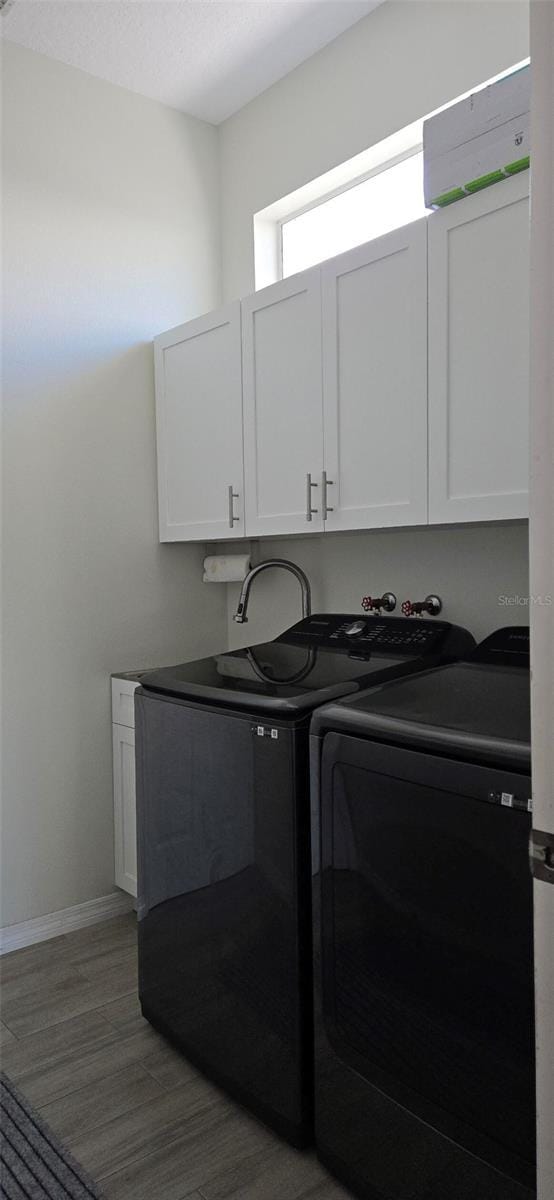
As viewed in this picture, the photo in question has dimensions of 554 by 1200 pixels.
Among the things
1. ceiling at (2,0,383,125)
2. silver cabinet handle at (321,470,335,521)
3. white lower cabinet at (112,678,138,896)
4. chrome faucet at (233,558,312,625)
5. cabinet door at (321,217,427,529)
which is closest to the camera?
cabinet door at (321,217,427,529)

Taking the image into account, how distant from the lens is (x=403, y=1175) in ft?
4.51

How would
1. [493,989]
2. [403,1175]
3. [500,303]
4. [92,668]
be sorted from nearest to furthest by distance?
1. [493,989]
2. [403,1175]
3. [500,303]
4. [92,668]

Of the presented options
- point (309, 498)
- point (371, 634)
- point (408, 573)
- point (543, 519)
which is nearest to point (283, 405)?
point (309, 498)

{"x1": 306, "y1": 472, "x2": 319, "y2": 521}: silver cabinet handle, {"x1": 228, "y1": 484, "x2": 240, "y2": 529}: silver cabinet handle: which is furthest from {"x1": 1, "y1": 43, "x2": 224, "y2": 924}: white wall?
{"x1": 306, "y1": 472, "x2": 319, "y2": 521}: silver cabinet handle

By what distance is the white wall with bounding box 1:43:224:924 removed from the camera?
2486mm

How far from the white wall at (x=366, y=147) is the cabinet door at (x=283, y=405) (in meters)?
0.26

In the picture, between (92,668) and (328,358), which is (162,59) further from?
(92,668)

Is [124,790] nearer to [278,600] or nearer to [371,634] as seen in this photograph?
[278,600]

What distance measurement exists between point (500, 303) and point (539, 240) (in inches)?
40.7

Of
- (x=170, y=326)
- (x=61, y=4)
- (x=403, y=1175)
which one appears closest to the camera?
(x=403, y=1175)

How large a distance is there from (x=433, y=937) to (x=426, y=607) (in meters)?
1.03

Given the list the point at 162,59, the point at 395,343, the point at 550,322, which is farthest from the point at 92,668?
the point at 550,322

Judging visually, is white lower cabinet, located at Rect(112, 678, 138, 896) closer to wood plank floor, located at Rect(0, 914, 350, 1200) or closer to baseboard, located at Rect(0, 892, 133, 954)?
baseboard, located at Rect(0, 892, 133, 954)

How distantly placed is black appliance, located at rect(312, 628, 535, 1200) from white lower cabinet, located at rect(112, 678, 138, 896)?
1.23 m
